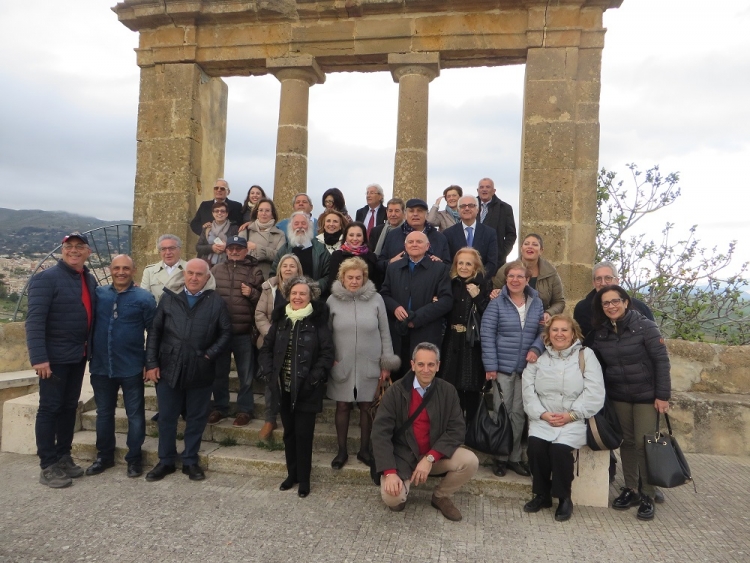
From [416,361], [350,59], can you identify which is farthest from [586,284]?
[350,59]

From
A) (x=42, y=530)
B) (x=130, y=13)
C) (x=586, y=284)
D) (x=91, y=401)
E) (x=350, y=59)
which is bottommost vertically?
(x=42, y=530)

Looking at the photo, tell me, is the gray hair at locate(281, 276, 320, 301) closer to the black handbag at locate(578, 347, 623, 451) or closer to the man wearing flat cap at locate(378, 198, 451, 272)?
the man wearing flat cap at locate(378, 198, 451, 272)

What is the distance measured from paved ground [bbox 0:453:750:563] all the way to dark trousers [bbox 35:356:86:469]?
31 centimetres

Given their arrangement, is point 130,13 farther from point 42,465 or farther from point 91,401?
point 42,465

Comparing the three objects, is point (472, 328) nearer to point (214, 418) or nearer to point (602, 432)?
point (602, 432)

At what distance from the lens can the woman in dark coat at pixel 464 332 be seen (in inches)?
166

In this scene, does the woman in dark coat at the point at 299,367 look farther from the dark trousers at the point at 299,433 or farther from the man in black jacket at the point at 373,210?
the man in black jacket at the point at 373,210

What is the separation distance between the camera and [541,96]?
6.60 m

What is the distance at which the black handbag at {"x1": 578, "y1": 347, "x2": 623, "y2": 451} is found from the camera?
12.3ft

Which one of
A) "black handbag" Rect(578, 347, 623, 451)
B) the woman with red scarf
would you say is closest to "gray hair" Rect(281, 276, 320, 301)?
the woman with red scarf

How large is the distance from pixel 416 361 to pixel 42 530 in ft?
8.67

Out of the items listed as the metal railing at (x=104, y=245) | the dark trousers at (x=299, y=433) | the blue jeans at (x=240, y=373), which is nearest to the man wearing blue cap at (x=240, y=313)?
the blue jeans at (x=240, y=373)

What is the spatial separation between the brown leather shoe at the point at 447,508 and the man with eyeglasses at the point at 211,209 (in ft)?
12.7

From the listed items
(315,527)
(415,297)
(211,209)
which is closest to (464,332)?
(415,297)
